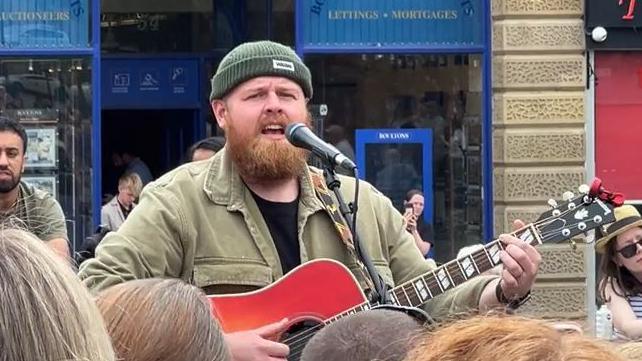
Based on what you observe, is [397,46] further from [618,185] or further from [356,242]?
[356,242]

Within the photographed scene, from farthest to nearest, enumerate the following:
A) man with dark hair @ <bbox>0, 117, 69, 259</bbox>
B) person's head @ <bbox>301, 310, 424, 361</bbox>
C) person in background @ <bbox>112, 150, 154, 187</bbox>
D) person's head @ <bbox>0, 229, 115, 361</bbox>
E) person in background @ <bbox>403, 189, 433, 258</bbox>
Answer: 1. person in background @ <bbox>112, 150, 154, 187</bbox>
2. person in background @ <bbox>403, 189, 433, 258</bbox>
3. man with dark hair @ <bbox>0, 117, 69, 259</bbox>
4. person's head @ <bbox>301, 310, 424, 361</bbox>
5. person's head @ <bbox>0, 229, 115, 361</bbox>

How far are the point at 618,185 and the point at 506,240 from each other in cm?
658

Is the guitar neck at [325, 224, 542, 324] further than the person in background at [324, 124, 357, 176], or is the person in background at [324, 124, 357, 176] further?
the person in background at [324, 124, 357, 176]

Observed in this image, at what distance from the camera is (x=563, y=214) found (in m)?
4.04

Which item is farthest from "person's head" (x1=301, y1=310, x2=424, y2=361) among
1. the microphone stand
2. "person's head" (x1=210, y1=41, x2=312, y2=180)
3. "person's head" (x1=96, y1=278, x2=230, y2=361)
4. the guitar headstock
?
the guitar headstock

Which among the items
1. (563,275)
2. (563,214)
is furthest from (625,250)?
(563,275)

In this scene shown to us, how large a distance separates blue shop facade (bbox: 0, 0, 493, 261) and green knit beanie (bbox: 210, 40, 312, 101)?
595 cm

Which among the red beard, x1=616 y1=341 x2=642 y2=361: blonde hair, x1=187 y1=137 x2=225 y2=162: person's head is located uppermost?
x1=187 y1=137 x2=225 y2=162: person's head

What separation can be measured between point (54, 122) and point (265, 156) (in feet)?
20.6

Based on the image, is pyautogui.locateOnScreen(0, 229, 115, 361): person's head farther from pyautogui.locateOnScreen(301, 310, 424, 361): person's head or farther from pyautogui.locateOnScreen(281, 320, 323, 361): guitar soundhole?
pyautogui.locateOnScreen(281, 320, 323, 361): guitar soundhole

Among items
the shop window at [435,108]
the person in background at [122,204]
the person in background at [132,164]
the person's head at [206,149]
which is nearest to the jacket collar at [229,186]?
the person's head at [206,149]

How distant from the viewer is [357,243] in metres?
3.50

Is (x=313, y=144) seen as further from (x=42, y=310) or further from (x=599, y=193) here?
(x=42, y=310)

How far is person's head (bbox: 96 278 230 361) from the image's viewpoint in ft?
7.06
